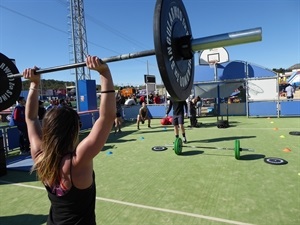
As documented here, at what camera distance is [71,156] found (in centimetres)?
162

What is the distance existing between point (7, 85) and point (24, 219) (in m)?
2.06

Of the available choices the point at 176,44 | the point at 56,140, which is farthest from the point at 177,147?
the point at 56,140

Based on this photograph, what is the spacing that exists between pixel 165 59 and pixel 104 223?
2.79m

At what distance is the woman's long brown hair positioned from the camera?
5.32ft

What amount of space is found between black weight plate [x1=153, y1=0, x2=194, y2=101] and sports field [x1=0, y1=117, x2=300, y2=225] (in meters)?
2.23

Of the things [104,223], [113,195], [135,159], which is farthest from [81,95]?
[104,223]

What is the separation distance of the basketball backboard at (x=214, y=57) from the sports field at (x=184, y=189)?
9918 mm

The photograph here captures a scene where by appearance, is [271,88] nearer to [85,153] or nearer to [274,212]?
[274,212]

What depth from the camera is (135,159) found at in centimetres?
740

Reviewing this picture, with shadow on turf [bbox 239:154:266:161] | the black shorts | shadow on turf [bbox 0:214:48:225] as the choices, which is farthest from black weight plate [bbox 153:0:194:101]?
the black shorts

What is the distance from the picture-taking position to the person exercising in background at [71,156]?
5.26 ft

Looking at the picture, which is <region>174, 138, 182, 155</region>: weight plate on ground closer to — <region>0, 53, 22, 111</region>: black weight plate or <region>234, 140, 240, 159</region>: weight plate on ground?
<region>234, 140, 240, 159</region>: weight plate on ground

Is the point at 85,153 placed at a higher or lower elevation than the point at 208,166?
higher

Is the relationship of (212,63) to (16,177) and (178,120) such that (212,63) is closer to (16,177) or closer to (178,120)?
(178,120)
